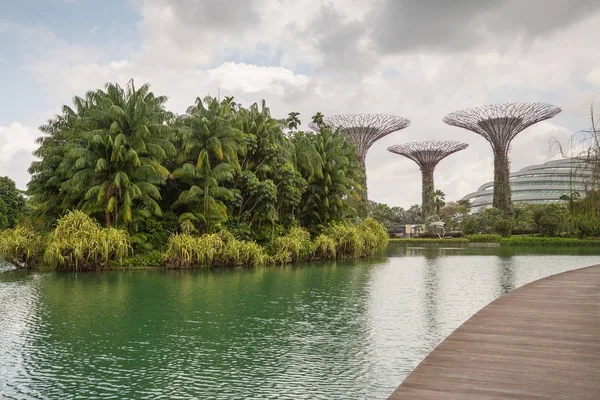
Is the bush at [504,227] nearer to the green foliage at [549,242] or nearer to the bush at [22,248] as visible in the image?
the green foliage at [549,242]

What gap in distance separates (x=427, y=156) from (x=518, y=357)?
78949mm

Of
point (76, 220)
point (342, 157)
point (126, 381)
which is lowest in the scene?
point (126, 381)

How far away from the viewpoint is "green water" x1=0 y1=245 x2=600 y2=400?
7.35 m

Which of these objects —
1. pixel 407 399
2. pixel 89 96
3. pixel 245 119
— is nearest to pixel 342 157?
pixel 245 119

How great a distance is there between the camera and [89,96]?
29.0 meters

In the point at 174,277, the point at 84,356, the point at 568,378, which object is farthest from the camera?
the point at 174,277

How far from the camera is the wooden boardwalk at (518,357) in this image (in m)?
5.79

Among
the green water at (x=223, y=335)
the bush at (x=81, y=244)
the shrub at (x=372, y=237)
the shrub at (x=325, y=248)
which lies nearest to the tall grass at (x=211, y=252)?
the bush at (x=81, y=244)

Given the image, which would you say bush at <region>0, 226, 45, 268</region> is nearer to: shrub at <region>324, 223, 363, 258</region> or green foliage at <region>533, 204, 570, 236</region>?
shrub at <region>324, 223, 363, 258</region>

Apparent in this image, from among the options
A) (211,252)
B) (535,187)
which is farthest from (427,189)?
(211,252)

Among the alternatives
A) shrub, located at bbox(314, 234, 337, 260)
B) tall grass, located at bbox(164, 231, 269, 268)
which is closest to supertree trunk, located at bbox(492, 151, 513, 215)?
shrub, located at bbox(314, 234, 337, 260)

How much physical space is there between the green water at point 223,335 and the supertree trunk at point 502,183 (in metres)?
60.9

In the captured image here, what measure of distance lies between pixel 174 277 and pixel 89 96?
1242 cm

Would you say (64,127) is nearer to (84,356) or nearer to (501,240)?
(84,356)
